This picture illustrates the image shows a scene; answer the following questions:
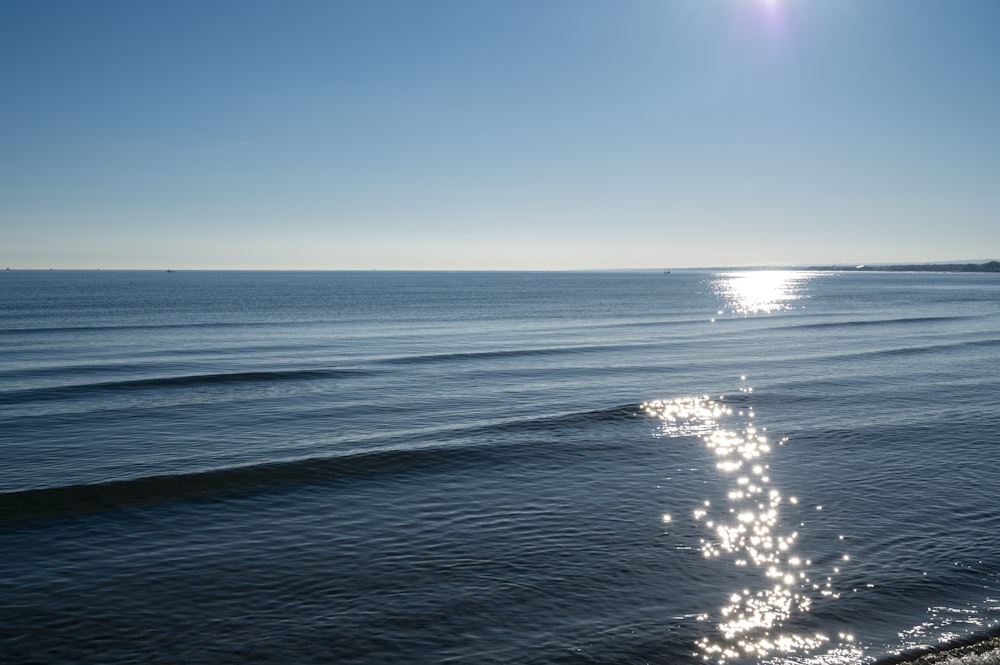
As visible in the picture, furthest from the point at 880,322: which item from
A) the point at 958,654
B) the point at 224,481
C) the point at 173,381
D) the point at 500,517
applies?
the point at 958,654

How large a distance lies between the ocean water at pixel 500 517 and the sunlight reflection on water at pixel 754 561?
2.0 inches

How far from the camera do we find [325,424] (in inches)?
991

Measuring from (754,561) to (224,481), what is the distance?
497 inches

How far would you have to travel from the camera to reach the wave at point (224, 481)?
1648 cm

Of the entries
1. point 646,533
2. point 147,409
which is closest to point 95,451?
point 147,409

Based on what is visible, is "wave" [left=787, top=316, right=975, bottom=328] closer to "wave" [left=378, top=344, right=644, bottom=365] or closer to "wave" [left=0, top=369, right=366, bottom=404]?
"wave" [left=378, top=344, right=644, bottom=365]

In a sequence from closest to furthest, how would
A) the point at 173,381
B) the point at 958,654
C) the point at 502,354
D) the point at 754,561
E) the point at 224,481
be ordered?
1. the point at 958,654
2. the point at 754,561
3. the point at 224,481
4. the point at 173,381
5. the point at 502,354

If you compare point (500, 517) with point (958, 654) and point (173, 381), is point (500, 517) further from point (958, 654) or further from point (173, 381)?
point (173, 381)

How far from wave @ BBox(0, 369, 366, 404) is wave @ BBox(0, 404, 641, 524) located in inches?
564

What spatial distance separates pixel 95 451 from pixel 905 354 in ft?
137

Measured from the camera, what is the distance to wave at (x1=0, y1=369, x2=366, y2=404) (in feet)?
98.1

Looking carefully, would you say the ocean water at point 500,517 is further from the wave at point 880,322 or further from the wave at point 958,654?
the wave at point 880,322

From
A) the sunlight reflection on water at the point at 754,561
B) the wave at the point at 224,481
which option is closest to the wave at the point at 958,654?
the sunlight reflection on water at the point at 754,561

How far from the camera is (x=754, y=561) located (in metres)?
13.0
